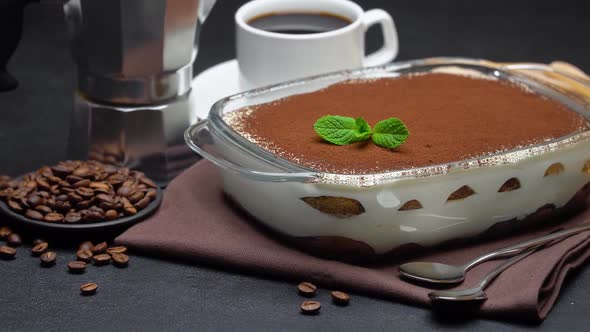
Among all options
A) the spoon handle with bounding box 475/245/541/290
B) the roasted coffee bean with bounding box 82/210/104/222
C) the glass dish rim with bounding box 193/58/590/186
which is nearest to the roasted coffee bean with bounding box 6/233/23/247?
the roasted coffee bean with bounding box 82/210/104/222

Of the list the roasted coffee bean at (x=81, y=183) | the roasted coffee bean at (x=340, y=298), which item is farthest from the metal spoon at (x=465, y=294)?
A: the roasted coffee bean at (x=81, y=183)

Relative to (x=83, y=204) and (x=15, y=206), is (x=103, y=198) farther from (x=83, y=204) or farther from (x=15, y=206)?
(x=15, y=206)

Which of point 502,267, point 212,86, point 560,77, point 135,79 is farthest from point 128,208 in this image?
point 560,77

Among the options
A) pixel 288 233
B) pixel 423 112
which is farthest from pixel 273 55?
pixel 288 233

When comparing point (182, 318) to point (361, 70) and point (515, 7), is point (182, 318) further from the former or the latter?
point (515, 7)

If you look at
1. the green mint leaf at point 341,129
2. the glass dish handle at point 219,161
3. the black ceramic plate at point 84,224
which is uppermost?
the green mint leaf at point 341,129

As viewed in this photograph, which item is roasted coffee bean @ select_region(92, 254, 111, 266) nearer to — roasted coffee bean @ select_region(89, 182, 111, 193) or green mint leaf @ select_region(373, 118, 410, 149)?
roasted coffee bean @ select_region(89, 182, 111, 193)

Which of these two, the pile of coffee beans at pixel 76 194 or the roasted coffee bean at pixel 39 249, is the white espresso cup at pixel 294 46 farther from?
the roasted coffee bean at pixel 39 249
